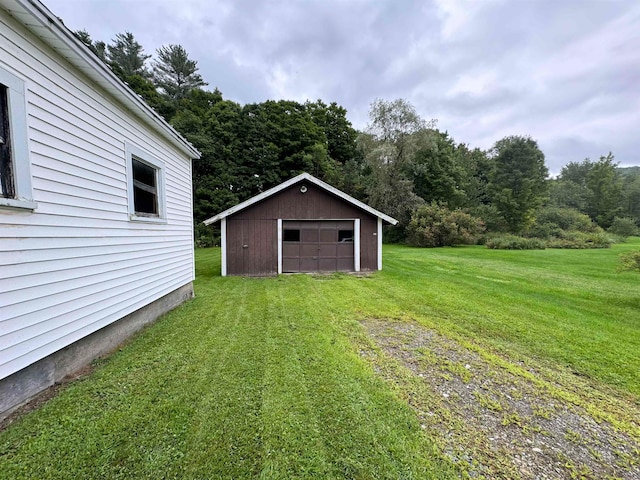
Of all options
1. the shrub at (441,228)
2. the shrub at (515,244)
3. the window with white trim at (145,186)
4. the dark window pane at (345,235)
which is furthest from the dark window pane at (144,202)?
the shrub at (515,244)

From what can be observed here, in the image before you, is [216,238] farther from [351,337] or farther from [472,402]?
[472,402]

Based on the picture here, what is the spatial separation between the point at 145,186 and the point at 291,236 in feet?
19.4

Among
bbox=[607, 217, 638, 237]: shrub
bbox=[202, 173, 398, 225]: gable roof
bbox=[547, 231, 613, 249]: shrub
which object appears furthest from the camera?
bbox=[607, 217, 638, 237]: shrub

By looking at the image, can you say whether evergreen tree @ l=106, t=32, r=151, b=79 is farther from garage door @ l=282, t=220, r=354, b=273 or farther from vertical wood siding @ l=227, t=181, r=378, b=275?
garage door @ l=282, t=220, r=354, b=273

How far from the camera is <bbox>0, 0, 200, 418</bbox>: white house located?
2.23 meters

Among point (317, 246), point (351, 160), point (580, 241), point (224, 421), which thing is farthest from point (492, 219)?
point (224, 421)

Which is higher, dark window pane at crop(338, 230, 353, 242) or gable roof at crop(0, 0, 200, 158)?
gable roof at crop(0, 0, 200, 158)

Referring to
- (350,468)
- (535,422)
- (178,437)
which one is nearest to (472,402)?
(535,422)

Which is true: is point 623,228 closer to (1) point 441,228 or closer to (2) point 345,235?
(1) point 441,228

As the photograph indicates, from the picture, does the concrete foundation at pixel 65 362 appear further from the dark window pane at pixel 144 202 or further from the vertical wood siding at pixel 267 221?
the vertical wood siding at pixel 267 221

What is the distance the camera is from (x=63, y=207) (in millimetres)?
2770

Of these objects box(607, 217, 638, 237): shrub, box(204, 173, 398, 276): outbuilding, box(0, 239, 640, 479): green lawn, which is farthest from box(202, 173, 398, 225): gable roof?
box(607, 217, 638, 237): shrub

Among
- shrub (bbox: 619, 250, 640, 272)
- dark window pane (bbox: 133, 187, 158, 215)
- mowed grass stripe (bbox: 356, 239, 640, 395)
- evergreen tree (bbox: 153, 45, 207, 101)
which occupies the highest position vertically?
evergreen tree (bbox: 153, 45, 207, 101)

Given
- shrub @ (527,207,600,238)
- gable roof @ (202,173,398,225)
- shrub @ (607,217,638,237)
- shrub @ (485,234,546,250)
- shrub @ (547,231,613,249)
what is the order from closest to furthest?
gable roof @ (202,173,398,225) < shrub @ (485,234,546,250) < shrub @ (547,231,613,249) < shrub @ (527,207,600,238) < shrub @ (607,217,638,237)
